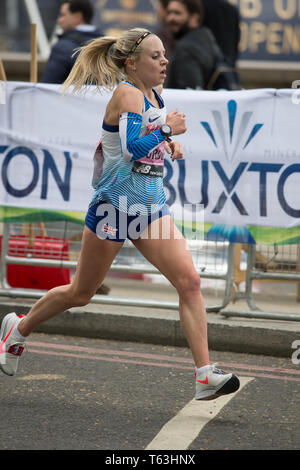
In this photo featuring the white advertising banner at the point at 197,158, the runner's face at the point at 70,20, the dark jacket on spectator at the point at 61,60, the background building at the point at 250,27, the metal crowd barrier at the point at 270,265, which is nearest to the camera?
the white advertising banner at the point at 197,158

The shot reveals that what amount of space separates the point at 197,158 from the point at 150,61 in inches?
77.7

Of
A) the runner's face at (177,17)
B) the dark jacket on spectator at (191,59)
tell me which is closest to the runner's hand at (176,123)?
the dark jacket on spectator at (191,59)

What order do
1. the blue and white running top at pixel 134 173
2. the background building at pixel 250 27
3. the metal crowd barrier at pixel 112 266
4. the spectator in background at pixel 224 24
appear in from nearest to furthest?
the blue and white running top at pixel 134 173 < the metal crowd barrier at pixel 112 266 < the spectator in background at pixel 224 24 < the background building at pixel 250 27

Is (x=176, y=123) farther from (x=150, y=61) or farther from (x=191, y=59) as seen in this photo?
(x=191, y=59)

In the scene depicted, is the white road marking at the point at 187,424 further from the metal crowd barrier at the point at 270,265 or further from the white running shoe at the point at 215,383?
the metal crowd barrier at the point at 270,265

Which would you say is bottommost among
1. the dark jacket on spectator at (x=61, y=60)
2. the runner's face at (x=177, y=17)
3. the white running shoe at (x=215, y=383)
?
the white running shoe at (x=215, y=383)

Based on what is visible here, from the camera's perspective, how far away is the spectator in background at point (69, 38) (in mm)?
7957

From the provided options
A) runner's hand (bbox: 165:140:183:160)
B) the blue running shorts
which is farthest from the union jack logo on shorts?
runner's hand (bbox: 165:140:183:160)

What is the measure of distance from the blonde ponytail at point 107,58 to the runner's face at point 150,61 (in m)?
0.07

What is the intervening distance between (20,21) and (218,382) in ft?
46.5

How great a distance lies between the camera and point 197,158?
21.9ft
